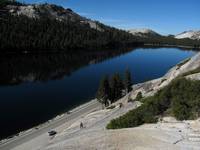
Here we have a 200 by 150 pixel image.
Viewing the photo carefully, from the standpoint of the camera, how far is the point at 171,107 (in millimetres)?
30781

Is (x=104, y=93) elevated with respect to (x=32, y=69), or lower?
lower

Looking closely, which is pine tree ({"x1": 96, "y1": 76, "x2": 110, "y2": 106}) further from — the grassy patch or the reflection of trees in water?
the reflection of trees in water

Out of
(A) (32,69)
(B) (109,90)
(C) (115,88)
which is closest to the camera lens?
(B) (109,90)

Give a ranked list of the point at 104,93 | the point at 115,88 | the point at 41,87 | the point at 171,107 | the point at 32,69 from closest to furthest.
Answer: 1. the point at 171,107
2. the point at 104,93
3. the point at 115,88
4. the point at 41,87
5. the point at 32,69

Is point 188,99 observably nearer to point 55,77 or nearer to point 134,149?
point 134,149

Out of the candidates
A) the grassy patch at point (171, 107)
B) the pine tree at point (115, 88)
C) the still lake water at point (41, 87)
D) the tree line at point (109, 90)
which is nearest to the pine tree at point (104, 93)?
the tree line at point (109, 90)

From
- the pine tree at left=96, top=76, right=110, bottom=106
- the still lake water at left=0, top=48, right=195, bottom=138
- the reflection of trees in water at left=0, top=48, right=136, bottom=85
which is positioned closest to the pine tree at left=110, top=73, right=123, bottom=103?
the pine tree at left=96, top=76, right=110, bottom=106

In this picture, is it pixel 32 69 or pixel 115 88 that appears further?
pixel 32 69

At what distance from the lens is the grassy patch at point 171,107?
27750 mm

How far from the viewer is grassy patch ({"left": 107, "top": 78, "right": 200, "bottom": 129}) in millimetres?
27750

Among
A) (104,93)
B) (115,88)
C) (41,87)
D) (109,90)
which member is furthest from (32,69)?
(104,93)

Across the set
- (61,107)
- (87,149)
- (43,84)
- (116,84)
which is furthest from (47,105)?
(87,149)

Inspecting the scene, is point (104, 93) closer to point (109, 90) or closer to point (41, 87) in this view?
point (109, 90)

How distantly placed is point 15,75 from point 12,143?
8565 cm
